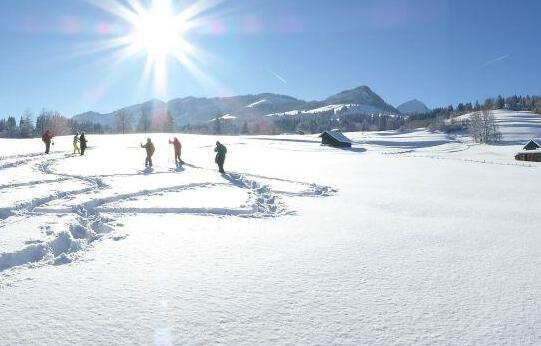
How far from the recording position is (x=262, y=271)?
5949 mm

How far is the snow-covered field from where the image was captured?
13.9 ft

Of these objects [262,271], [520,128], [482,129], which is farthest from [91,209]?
[520,128]

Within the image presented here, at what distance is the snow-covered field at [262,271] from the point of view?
4.24 meters

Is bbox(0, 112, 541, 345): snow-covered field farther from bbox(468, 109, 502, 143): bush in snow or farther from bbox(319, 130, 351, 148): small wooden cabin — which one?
bbox(468, 109, 502, 143): bush in snow

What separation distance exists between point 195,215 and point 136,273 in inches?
173

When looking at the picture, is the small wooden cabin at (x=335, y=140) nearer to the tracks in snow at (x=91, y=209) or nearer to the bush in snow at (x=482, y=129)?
the tracks in snow at (x=91, y=209)

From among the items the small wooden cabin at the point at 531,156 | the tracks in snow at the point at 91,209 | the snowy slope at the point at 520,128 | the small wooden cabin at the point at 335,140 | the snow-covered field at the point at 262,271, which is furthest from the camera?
the snowy slope at the point at 520,128

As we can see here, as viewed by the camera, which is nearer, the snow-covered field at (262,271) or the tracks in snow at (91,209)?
the snow-covered field at (262,271)

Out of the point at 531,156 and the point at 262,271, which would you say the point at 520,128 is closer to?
A: the point at 531,156

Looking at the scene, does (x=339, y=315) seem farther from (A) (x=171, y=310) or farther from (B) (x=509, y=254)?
(B) (x=509, y=254)

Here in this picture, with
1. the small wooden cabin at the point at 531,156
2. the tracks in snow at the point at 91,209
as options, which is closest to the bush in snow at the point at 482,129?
the small wooden cabin at the point at 531,156

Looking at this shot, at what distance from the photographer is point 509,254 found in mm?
7031

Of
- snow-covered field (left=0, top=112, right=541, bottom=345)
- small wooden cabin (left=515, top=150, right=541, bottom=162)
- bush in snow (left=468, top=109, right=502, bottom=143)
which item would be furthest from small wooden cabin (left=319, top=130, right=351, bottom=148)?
bush in snow (left=468, top=109, right=502, bottom=143)

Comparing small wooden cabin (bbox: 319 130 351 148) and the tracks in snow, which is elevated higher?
small wooden cabin (bbox: 319 130 351 148)
